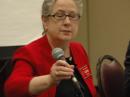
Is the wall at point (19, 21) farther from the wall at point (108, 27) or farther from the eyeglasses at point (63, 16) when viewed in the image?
the wall at point (108, 27)

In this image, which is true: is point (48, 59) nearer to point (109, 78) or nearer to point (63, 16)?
point (63, 16)

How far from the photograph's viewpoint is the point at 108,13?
3.62 metres

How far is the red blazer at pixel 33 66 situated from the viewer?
1431 millimetres

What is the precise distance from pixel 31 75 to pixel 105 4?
2300mm

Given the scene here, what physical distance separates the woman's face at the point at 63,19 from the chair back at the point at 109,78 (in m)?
0.37

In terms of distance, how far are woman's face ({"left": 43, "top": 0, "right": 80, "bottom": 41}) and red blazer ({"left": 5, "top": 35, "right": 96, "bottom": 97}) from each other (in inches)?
4.9

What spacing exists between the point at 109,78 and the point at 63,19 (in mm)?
553

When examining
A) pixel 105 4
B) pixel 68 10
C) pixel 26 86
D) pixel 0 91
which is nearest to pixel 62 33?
pixel 68 10

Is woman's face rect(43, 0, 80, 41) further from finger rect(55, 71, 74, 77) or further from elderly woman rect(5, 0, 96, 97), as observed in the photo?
finger rect(55, 71, 74, 77)

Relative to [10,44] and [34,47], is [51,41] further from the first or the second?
[10,44]

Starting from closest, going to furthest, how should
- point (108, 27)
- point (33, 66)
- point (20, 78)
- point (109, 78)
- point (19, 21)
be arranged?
point (20, 78) → point (33, 66) → point (109, 78) → point (19, 21) → point (108, 27)

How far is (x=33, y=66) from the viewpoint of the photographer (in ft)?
5.14

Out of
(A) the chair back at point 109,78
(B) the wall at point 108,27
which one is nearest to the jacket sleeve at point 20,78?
(A) the chair back at point 109,78

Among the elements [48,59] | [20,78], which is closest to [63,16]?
[48,59]
